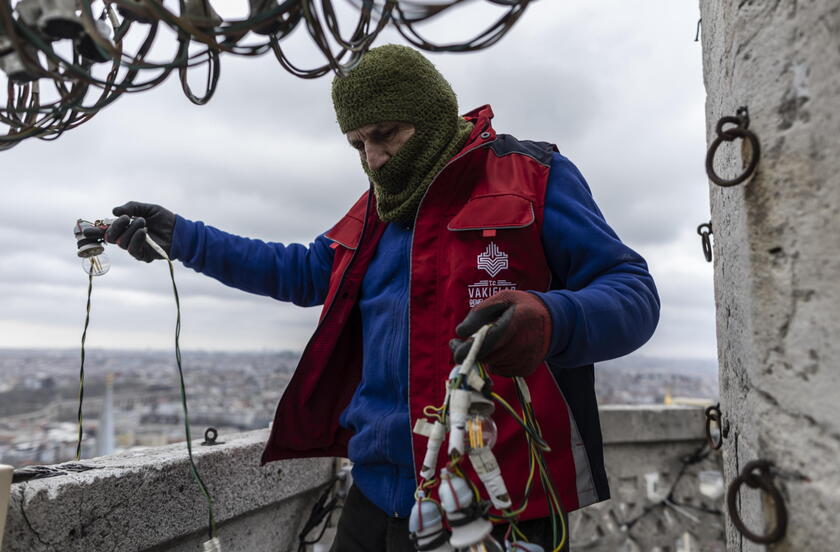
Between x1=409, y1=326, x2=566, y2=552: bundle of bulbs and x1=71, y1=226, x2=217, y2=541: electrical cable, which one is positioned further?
x1=71, y1=226, x2=217, y2=541: electrical cable

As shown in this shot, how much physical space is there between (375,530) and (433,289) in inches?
32.8

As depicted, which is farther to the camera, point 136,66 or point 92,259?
point 92,259

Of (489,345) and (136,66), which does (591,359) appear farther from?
(136,66)

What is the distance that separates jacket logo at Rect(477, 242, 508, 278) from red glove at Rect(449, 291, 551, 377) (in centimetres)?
37

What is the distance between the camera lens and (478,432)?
1.36 m

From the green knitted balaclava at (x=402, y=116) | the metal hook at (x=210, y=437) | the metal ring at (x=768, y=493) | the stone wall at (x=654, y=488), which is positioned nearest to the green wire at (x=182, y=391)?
the metal hook at (x=210, y=437)

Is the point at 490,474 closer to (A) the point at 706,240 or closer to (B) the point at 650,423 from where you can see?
(A) the point at 706,240

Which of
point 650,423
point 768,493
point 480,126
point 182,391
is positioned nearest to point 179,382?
point 182,391

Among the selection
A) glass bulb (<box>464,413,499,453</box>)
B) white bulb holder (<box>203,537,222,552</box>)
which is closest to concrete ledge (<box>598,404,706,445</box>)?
white bulb holder (<box>203,537,222,552</box>)

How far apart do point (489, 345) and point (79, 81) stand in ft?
3.78

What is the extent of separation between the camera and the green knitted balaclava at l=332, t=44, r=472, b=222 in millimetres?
2100

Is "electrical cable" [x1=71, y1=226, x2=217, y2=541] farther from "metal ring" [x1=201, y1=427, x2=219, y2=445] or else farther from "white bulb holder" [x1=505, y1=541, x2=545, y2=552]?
"white bulb holder" [x1=505, y1=541, x2=545, y2=552]

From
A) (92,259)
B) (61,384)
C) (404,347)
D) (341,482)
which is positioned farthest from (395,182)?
(61,384)

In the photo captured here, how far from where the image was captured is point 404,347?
6.38ft
